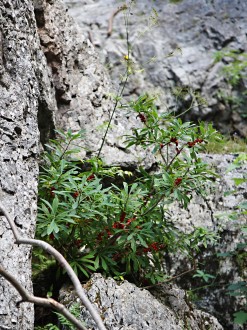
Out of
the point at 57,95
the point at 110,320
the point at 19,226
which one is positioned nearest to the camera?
the point at 19,226

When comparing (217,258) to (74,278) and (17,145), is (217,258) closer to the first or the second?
(17,145)

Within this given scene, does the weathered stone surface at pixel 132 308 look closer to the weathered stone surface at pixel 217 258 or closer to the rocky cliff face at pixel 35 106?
the rocky cliff face at pixel 35 106

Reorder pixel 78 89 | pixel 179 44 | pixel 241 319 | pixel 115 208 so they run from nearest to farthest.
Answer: pixel 115 208
pixel 241 319
pixel 78 89
pixel 179 44

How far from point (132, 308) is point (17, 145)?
120cm

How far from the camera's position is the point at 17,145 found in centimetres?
251

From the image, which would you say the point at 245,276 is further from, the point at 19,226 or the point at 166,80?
the point at 166,80

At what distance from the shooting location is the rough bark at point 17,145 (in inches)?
83.6

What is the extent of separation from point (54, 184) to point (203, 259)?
5.90 feet

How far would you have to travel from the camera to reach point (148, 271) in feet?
10.1

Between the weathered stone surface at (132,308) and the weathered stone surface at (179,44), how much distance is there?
3.41 m

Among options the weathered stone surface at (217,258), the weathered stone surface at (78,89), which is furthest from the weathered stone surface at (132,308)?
the weathered stone surface at (78,89)

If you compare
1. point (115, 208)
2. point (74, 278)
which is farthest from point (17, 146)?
point (74, 278)

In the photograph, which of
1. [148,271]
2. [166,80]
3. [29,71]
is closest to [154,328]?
[148,271]

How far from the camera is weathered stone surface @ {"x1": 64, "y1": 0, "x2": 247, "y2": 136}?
239 inches
